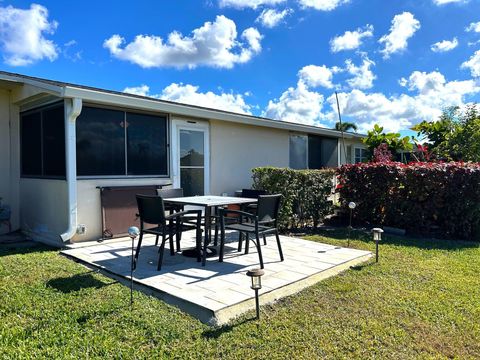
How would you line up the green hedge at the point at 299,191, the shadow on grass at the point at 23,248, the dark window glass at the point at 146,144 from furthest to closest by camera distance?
the green hedge at the point at 299,191, the dark window glass at the point at 146,144, the shadow on grass at the point at 23,248

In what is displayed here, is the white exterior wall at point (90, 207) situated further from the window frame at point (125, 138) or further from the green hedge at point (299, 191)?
the green hedge at point (299, 191)

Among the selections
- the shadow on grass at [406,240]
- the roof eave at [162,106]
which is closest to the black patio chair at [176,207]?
the roof eave at [162,106]

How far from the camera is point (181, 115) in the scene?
736cm

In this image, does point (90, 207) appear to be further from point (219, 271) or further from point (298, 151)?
point (298, 151)

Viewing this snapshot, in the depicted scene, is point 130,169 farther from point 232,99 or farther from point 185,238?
point 232,99

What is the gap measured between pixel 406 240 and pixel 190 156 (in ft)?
14.8

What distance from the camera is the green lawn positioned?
2586 mm

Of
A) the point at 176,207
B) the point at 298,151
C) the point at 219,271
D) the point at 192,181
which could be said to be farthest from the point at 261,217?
the point at 298,151

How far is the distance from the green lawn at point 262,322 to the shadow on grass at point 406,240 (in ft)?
5.63

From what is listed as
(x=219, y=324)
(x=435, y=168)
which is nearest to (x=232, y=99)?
(x=435, y=168)

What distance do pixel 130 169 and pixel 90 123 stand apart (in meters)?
1.07

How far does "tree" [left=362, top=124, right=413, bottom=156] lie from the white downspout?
38.8ft

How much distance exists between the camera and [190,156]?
25.1 feet

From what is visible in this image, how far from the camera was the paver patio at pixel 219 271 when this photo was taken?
330 cm
